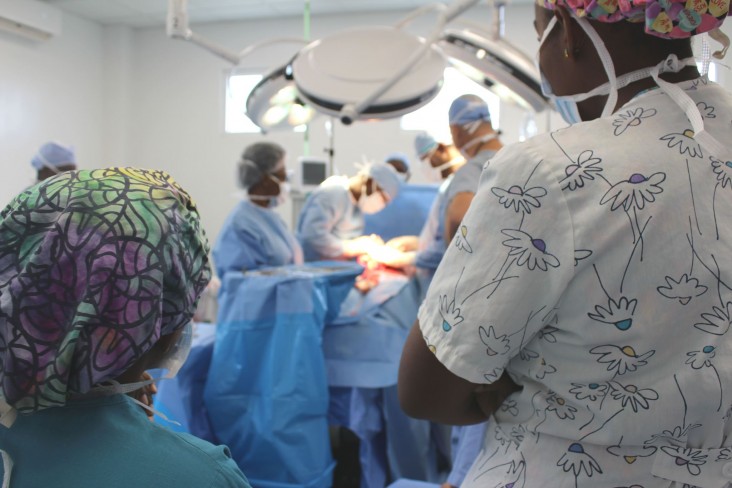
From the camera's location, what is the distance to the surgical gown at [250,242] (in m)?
2.85

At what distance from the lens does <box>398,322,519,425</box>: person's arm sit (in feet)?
2.36

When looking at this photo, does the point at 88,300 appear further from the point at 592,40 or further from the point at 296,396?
the point at 296,396

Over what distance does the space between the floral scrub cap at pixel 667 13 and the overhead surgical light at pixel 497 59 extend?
1.01 meters

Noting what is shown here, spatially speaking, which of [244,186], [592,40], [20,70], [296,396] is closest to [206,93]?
[20,70]

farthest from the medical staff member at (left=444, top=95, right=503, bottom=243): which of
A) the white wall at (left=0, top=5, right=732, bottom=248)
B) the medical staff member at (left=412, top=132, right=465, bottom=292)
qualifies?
the white wall at (left=0, top=5, right=732, bottom=248)

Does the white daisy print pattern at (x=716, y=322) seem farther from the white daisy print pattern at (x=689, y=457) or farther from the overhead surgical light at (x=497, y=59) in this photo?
the overhead surgical light at (x=497, y=59)

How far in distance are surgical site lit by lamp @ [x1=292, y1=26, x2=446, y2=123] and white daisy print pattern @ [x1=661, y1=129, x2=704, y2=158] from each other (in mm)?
938

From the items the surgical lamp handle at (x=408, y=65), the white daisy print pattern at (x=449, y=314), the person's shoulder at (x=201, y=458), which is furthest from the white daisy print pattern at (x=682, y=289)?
the surgical lamp handle at (x=408, y=65)

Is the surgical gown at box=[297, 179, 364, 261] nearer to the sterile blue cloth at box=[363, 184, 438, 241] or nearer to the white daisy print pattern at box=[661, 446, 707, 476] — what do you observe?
the sterile blue cloth at box=[363, 184, 438, 241]

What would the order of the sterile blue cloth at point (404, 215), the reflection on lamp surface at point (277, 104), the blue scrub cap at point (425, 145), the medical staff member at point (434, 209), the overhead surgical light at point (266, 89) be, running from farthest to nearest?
the sterile blue cloth at point (404, 215) < the blue scrub cap at point (425, 145) < the medical staff member at point (434, 209) < the reflection on lamp surface at point (277, 104) < the overhead surgical light at point (266, 89)

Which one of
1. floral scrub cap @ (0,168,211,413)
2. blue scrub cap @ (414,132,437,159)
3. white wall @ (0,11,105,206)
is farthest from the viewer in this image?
white wall @ (0,11,105,206)

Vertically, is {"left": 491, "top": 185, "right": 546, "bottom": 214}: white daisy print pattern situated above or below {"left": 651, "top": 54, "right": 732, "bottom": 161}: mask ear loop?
below

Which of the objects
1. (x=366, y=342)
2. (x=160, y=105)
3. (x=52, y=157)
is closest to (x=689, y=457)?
(x=366, y=342)

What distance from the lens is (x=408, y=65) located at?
1.45 meters
